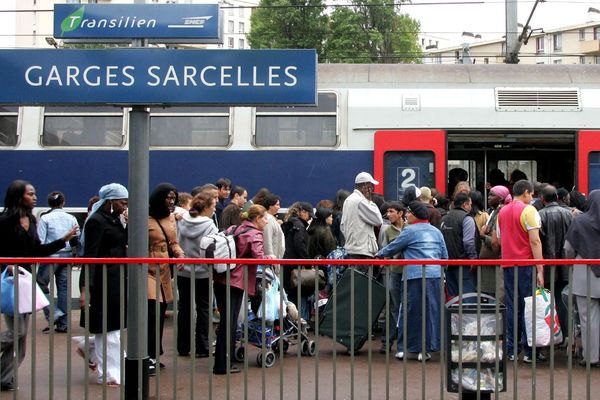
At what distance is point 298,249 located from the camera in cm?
1093

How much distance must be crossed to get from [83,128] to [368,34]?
33.2 meters

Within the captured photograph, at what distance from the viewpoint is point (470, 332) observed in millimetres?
6566

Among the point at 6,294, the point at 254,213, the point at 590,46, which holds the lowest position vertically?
the point at 6,294

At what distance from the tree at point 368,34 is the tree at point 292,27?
691 millimetres

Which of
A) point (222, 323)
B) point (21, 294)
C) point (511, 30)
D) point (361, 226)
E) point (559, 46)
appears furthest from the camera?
point (559, 46)

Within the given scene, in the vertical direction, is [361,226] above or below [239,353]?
above

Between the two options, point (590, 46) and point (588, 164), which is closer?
point (588, 164)

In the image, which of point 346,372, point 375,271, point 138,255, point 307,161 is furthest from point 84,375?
point 307,161

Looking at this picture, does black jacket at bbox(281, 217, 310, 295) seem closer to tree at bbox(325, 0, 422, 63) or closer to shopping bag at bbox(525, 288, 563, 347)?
shopping bag at bbox(525, 288, 563, 347)

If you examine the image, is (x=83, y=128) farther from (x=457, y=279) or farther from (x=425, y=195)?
(x=457, y=279)

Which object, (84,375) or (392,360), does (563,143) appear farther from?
(84,375)

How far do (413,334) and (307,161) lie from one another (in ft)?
22.7

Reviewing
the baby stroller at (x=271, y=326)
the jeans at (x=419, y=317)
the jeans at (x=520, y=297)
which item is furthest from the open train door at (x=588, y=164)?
the baby stroller at (x=271, y=326)

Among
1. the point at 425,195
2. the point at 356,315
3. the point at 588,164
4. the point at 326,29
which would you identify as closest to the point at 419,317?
the point at 356,315
